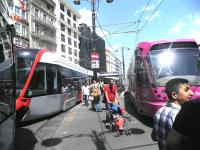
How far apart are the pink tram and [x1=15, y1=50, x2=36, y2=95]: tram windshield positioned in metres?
4.16

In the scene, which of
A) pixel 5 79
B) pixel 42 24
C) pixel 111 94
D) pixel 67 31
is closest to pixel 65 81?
pixel 111 94

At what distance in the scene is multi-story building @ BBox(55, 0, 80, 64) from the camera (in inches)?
2894

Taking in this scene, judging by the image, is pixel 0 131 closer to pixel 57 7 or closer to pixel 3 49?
pixel 3 49

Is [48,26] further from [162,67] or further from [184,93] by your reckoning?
[184,93]

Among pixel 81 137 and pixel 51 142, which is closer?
pixel 51 142

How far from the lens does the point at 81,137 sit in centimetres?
866

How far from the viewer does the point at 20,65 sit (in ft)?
38.1

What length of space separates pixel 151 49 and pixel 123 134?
10.4 feet

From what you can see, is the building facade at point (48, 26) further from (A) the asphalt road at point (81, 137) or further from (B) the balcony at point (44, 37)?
(A) the asphalt road at point (81, 137)

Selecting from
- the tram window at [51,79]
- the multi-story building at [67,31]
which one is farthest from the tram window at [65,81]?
the multi-story building at [67,31]

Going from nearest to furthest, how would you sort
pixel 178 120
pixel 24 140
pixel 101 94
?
pixel 178 120
pixel 24 140
pixel 101 94

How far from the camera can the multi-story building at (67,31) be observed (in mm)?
73500

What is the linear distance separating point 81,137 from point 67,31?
236 feet

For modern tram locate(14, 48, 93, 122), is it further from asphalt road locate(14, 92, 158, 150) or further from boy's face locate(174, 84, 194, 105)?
boy's face locate(174, 84, 194, 105)
